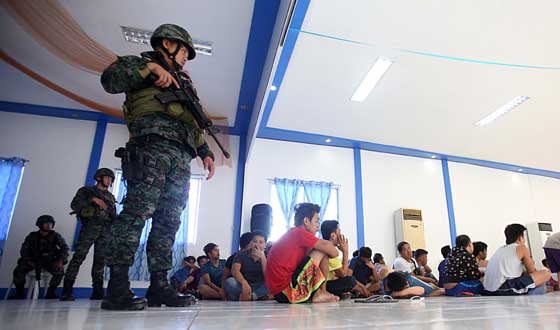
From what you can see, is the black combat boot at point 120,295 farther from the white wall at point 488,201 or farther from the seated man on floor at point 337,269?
the white wall at point 488,201

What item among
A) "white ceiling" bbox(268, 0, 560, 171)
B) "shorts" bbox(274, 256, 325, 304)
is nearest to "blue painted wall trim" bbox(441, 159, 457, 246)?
"white ceiling" bbox(268, 0, 560, 171)

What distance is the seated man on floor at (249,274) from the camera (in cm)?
307

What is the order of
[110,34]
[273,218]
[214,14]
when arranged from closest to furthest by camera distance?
[214,14], [110,34], [273,218]

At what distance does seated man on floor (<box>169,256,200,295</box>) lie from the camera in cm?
435

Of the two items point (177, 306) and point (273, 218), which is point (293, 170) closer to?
point (273, 218)

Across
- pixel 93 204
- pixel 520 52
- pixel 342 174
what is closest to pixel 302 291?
pixel 93 204

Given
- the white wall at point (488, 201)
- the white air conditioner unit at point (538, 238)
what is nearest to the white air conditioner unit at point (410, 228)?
the white wall at point (488, 201)

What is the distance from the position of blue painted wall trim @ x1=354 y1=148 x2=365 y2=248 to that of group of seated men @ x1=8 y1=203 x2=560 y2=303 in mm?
963

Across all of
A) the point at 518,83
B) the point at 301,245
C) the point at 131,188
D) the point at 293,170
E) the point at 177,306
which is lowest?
the point at 177,306

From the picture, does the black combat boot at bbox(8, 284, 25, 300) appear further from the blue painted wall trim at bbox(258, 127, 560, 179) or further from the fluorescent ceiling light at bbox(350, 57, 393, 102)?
the fluorescent ceiling light at bbox(350, 57, 393, 102)

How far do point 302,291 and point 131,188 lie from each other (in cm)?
127

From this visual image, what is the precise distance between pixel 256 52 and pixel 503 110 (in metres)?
4.08

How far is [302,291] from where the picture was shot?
215 centimetres

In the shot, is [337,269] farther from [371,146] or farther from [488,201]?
[488,201]
